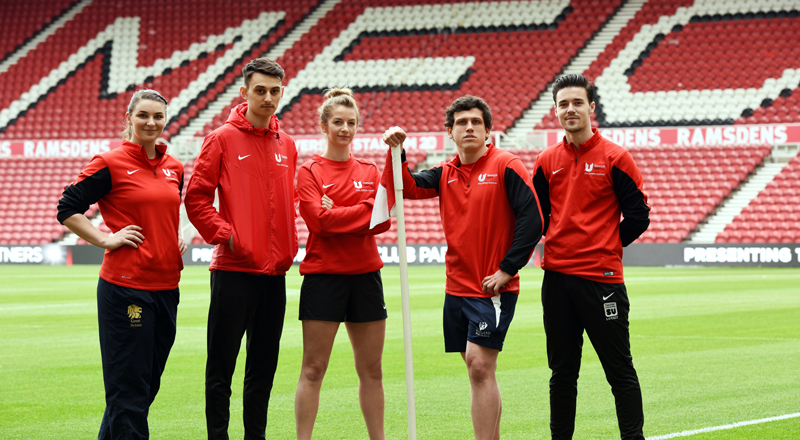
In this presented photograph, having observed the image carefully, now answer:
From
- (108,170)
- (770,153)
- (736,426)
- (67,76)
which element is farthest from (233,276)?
(67,76)

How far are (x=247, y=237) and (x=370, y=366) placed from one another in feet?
3.41

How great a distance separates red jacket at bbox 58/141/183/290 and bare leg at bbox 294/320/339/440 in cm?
82

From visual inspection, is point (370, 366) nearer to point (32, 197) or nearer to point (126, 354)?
point (126, 354)

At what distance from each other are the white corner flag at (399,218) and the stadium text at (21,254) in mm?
26286

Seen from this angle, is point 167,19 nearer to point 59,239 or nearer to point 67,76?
point 67,76

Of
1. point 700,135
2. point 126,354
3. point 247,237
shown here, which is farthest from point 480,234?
point 700,135

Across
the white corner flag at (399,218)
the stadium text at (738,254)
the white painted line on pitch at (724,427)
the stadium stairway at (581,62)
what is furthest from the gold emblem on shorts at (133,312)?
the stadium stairway at (581,62)

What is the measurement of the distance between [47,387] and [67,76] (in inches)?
1310

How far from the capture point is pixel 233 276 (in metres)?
4.69

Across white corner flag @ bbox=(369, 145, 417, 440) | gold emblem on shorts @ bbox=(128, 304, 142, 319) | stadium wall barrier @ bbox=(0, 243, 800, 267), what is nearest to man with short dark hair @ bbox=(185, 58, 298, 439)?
gold emblem on shorts @ bbox=(128, 304, 142, 319)

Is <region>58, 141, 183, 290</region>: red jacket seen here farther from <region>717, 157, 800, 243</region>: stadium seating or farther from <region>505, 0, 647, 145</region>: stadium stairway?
<region>505, 0, 647, 145</region>: stadium stairway

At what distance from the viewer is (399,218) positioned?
444 centimetres

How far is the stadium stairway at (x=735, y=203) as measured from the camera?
26031 mm

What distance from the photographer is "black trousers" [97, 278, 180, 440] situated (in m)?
4.40
